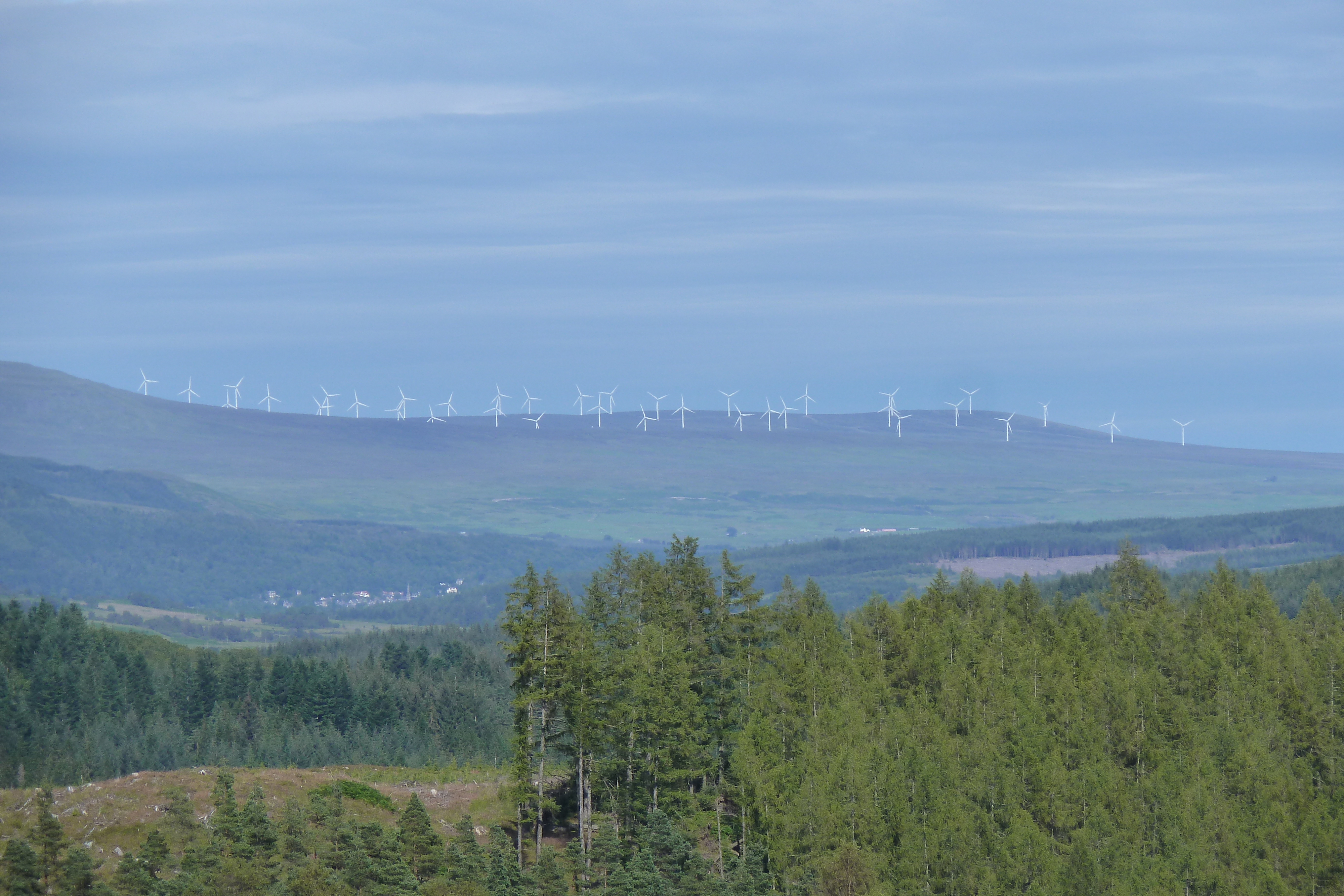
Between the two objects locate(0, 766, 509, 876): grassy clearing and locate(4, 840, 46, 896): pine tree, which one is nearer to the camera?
locate(4, 840, 46, 896): pine tree

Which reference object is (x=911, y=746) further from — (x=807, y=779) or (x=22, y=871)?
(x=22, y=871)

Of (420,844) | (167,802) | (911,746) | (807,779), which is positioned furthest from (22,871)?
(911,746)

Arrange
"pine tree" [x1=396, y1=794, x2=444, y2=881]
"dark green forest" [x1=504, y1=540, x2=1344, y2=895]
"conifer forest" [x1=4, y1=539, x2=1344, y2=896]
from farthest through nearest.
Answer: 1. "dark green forest" [x1=504, y1=540, x2=1344, y2=895]
2. "pine tree" [x1=396, y1=794, x2=444, y2=881]
3. "conifer forest" [x1=4, y1=539, x2=1344, y2=896]

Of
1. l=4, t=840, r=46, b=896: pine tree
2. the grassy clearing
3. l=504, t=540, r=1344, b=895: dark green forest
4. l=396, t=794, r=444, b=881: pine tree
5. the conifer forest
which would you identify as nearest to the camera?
l=4, t=840, r=46, b=896: pine tree

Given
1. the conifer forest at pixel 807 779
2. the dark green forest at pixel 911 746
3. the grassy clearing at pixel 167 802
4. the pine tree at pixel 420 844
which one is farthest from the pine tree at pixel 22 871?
the dark green forest at pixel 911 746

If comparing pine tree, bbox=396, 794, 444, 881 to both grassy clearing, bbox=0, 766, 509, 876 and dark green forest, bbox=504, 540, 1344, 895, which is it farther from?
grassy clearing, bbox=0, 766, 509, 876

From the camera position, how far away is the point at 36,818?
115938 millimetres

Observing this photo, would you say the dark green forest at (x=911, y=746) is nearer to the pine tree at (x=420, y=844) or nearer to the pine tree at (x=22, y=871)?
the pine tree at (x=420, y=844)

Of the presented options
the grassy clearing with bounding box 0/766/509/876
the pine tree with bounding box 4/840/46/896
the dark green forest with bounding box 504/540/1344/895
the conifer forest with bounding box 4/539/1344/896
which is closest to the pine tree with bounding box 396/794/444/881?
the conifer forest with bounding box 4/539/1344/896

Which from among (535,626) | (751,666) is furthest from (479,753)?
(535,626)

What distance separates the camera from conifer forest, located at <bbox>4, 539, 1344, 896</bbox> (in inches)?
4176

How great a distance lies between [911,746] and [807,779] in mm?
9313

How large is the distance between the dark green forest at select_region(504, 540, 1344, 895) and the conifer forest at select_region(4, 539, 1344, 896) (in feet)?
0.69

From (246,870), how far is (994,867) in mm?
46131
